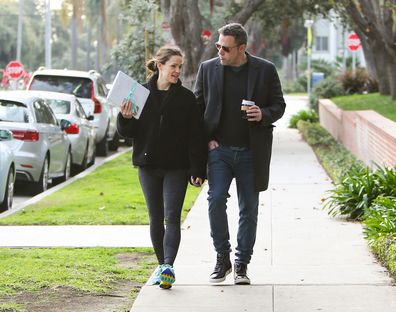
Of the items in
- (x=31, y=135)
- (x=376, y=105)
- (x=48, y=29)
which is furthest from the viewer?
(x=48, y=29)

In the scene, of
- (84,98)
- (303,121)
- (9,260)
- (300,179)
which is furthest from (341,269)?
(303,121)

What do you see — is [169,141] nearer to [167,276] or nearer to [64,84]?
[167,276]

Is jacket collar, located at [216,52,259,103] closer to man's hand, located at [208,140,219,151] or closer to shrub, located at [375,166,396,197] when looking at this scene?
man's hand, located at [208,140,219,151]

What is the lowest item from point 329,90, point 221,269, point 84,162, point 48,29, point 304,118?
point 304,118

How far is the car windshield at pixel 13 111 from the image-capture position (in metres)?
17.2

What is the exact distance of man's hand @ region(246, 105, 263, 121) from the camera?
822cm

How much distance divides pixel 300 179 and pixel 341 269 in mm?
8833

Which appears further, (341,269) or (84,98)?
(84,98)

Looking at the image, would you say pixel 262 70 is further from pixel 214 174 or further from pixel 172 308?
pixel 172 308

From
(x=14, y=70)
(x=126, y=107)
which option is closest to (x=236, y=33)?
(x=126, y=107)

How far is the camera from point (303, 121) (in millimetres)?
34500

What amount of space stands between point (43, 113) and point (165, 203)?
9.94 meters

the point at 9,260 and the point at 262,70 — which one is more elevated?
the point at 262,70

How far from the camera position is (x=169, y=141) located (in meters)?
8.44
